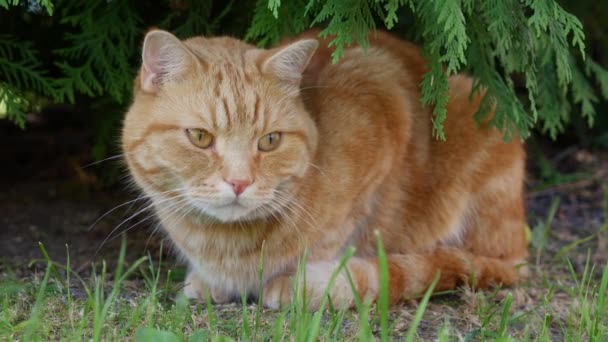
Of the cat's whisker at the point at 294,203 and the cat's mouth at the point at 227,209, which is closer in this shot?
the cat's mouth at the point at 227,209

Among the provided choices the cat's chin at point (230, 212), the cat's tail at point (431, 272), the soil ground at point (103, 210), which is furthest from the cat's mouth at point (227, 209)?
the cat's tail at point (431, 272)

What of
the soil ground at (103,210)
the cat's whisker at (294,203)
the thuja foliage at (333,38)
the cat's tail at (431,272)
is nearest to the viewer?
the thuja foliage at (333,38)

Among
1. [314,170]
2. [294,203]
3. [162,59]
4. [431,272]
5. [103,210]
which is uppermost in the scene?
[162,59]

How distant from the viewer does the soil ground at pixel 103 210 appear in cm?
347

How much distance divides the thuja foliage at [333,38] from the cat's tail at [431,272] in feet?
1.87

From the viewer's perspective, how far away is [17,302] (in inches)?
102

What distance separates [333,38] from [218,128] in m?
0.97

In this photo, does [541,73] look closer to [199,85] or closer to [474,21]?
[474,21]

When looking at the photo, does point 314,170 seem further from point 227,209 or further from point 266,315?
point 266,315

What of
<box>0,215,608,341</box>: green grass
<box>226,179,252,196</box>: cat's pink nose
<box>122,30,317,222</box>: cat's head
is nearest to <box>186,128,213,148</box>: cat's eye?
<box>122,30,317,222</box>: cat's head

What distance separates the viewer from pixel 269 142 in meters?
2.73

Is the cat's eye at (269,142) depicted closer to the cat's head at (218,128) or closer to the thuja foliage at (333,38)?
the cat's head at (218,128)

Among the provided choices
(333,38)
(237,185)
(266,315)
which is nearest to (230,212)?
(237,185)

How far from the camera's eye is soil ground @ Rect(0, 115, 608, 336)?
11.4 feet
